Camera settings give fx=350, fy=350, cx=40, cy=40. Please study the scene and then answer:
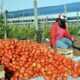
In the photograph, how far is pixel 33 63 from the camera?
4.05 metres

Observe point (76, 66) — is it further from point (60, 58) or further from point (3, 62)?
point (3, 62)

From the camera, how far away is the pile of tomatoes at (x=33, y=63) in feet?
12.6

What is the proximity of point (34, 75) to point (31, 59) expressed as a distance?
41 centimetres

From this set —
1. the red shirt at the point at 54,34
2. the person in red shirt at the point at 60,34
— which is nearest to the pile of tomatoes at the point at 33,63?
the red shirt at the point at 54,34

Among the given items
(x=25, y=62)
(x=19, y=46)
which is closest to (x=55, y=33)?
(x=19, y=46)

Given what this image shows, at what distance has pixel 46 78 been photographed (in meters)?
3.76

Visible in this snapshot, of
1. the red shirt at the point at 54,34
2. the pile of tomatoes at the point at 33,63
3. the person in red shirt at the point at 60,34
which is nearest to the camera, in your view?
the pile of tomatoes at the point at 33,63

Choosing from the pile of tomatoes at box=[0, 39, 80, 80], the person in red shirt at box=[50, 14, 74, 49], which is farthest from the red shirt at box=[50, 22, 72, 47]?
the pile of tomatoes at box=[0, 39, 80, 80]

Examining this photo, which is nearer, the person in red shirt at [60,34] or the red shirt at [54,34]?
the red shirt at [54,34]

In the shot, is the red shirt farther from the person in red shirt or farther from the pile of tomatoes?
the pile of tomatoes

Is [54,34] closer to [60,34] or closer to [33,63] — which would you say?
[60,34]

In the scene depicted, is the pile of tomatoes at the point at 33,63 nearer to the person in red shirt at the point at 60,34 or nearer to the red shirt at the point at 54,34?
the red shirt at the point at 54,34

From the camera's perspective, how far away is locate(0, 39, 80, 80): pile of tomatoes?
3846 millimetres

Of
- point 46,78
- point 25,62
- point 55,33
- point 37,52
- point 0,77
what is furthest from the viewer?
point 55,33
